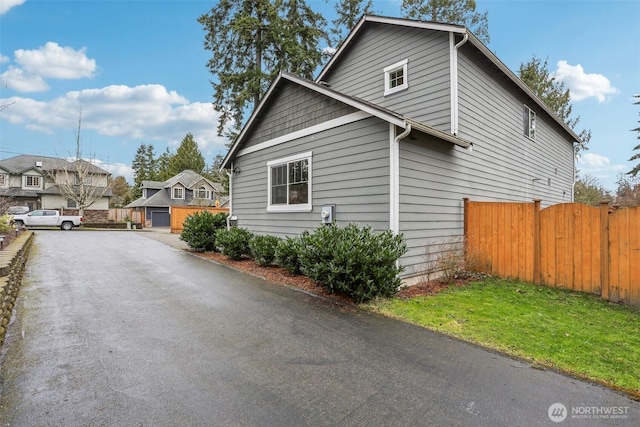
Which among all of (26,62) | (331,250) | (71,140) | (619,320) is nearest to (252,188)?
(331,250)

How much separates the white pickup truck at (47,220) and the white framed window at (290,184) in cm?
2361

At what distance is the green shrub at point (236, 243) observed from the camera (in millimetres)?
10008

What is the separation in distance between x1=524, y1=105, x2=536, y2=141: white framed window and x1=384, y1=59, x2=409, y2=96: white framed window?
5395 millimetres

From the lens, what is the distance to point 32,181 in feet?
111

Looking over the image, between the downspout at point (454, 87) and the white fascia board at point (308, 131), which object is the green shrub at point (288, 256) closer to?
the white fascia board at point (308, 131)

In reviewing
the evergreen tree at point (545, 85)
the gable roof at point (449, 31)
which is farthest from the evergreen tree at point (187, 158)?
the evergreen tree at point (545, 85)

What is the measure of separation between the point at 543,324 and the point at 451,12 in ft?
68.0

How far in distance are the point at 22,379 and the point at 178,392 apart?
1589mm

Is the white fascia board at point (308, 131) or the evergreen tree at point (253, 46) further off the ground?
the evergreen tree at point (253, 46)

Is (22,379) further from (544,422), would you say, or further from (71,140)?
(71,140)

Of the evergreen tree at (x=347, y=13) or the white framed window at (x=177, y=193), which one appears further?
the white framed window at (x=177, y=193)

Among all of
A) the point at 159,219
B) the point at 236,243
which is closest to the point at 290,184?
the point at 236,243

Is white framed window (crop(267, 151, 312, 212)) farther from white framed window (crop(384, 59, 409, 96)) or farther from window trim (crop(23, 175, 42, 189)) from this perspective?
window trim (crop(23, 175, 42, 189))

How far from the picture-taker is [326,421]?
2414 millimetres
